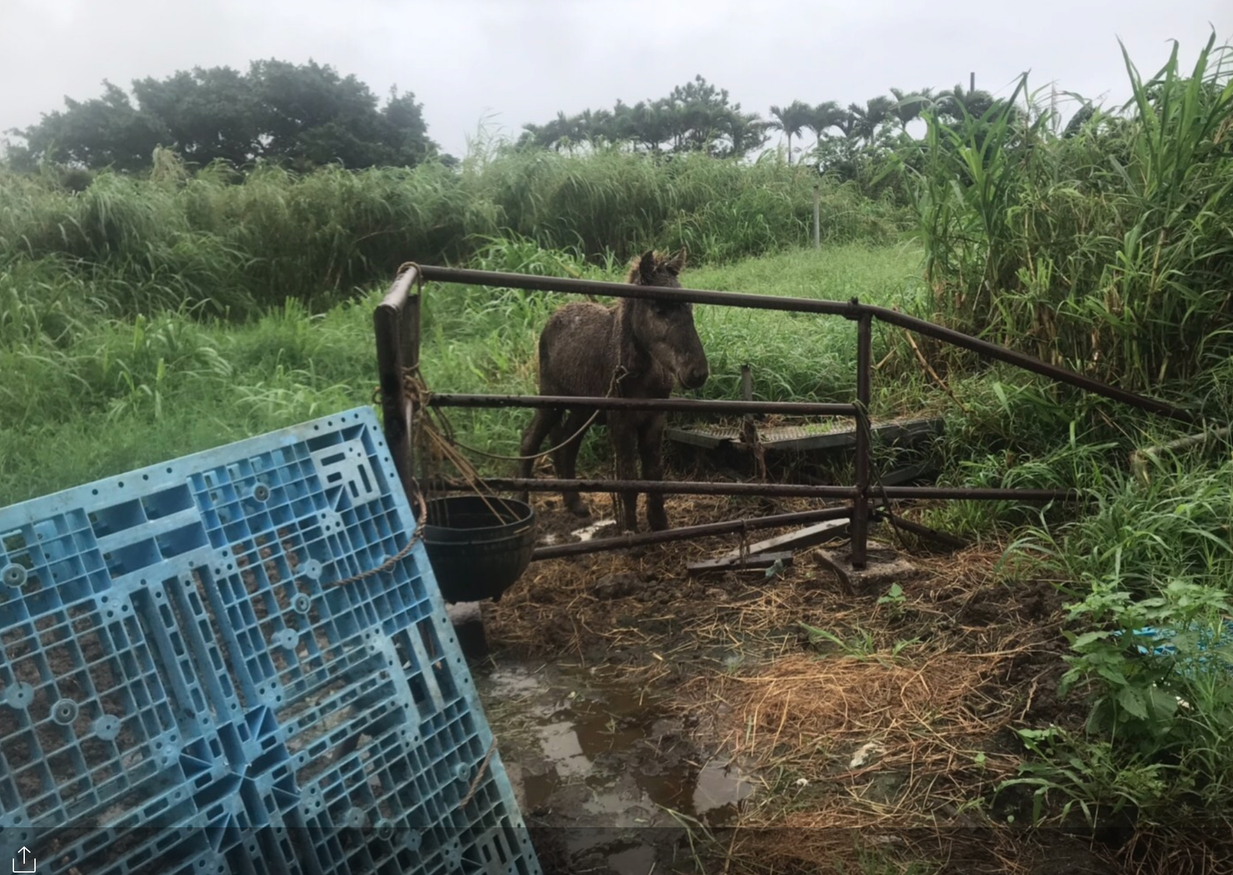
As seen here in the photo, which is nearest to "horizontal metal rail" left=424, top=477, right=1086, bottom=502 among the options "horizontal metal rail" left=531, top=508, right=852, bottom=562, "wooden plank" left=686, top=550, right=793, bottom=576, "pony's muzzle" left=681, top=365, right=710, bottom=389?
"horizontal metal rail" left=531, top=508, right=852, bottom=562

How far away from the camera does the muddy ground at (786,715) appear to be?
2082mm

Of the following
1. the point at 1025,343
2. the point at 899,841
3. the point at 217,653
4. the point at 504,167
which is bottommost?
the point at 899,841

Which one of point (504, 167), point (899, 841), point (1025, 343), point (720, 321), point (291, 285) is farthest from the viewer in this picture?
point (504, 167)

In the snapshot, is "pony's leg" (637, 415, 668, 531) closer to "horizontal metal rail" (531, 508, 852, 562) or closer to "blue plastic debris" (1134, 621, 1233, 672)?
"horizontal metal rail" (531, 508, 852, 562)

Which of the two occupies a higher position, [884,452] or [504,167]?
[504,167]

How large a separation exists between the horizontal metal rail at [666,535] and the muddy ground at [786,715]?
29cm

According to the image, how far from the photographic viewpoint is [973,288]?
510 centimetres

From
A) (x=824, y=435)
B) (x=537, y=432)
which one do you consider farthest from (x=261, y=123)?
(x=824, y=435)

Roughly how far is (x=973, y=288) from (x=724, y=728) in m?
3.56

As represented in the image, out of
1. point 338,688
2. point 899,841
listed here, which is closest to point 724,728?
point 899,841

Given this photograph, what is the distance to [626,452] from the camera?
13.9ft

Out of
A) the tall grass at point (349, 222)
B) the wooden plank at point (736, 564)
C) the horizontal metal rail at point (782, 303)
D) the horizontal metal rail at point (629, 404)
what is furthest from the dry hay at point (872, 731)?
the tall grass at point (349, 222)

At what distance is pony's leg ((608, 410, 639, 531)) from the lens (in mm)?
4215

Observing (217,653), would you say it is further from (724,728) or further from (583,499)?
(583,499)
